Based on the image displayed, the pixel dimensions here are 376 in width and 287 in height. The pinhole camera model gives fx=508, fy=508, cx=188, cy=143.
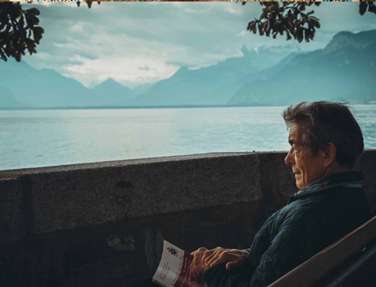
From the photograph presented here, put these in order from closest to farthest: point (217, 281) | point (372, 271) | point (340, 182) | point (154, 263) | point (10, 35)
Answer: point (372, 271)
point (340, 182)
point (217, 281)
point (154, 263)
point (10, 35)

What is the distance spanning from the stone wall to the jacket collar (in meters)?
1.52

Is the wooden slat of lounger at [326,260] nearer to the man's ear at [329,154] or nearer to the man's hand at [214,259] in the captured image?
the man's ear at [329,154]

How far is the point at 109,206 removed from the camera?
3.35 metres

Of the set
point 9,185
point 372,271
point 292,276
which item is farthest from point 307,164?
point 9,185

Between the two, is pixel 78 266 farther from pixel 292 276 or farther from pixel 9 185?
pixel 292 276

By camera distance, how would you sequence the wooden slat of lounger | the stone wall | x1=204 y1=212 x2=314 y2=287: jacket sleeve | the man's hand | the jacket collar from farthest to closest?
1. the stone wall
2. the man's hand
3. the jacket collar
4. x1=204 y1=212 x2=314 y2=287: jacket sleeve
5. the wooden slat of lounger

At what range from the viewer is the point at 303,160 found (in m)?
2.22

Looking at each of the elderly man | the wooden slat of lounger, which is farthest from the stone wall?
the wooden slat of lounger

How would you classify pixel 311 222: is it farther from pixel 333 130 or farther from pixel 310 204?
pixel 333 130

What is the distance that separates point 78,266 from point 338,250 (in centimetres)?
218

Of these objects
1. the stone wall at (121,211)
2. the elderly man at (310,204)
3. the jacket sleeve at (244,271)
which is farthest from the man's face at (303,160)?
the stone wall at (121,211)

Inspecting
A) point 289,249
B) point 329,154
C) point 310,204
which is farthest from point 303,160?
point 289,249

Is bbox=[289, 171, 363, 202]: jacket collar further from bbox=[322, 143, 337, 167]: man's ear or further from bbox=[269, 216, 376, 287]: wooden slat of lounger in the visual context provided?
bbox=[269, 216, 376, 287]: wooden slat of lounger

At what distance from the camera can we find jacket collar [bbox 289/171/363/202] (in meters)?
2.08
